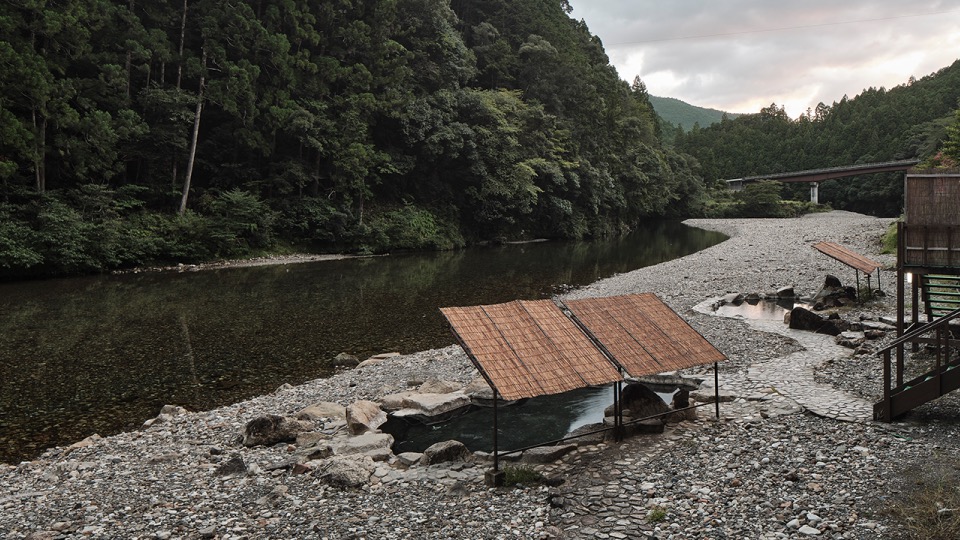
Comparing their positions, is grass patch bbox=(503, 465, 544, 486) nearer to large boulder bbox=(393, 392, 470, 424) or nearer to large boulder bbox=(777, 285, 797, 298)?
large boulder bbox=(393, 392, 470, 424)

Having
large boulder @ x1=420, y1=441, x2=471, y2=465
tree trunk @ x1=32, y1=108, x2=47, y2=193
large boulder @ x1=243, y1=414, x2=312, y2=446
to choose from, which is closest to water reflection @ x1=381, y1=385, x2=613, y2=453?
large boulder @ x1=420, y1=441, x2=471, y2=465

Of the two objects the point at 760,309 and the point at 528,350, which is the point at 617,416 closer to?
the point at 528,350

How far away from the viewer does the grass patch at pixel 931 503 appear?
637cm

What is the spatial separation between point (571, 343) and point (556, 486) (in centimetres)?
257

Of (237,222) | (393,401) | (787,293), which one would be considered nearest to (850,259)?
(787,293)

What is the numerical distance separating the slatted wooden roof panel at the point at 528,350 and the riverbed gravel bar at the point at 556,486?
1.40 metres

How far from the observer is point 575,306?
1141 centimetres

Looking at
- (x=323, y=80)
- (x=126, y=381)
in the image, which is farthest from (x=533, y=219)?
(x=126, y=381)

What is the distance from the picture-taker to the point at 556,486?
341 inches

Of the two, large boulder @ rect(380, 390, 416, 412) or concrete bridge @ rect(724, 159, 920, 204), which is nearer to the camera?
large boulder @ rect(380, 390, 416, 412)

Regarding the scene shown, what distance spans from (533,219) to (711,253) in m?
19.2

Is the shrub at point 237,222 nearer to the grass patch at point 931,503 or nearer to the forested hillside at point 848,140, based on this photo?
the grass patch at point 931,503

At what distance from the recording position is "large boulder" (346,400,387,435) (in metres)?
11.4

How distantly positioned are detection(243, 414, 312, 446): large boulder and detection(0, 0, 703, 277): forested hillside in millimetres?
25053
